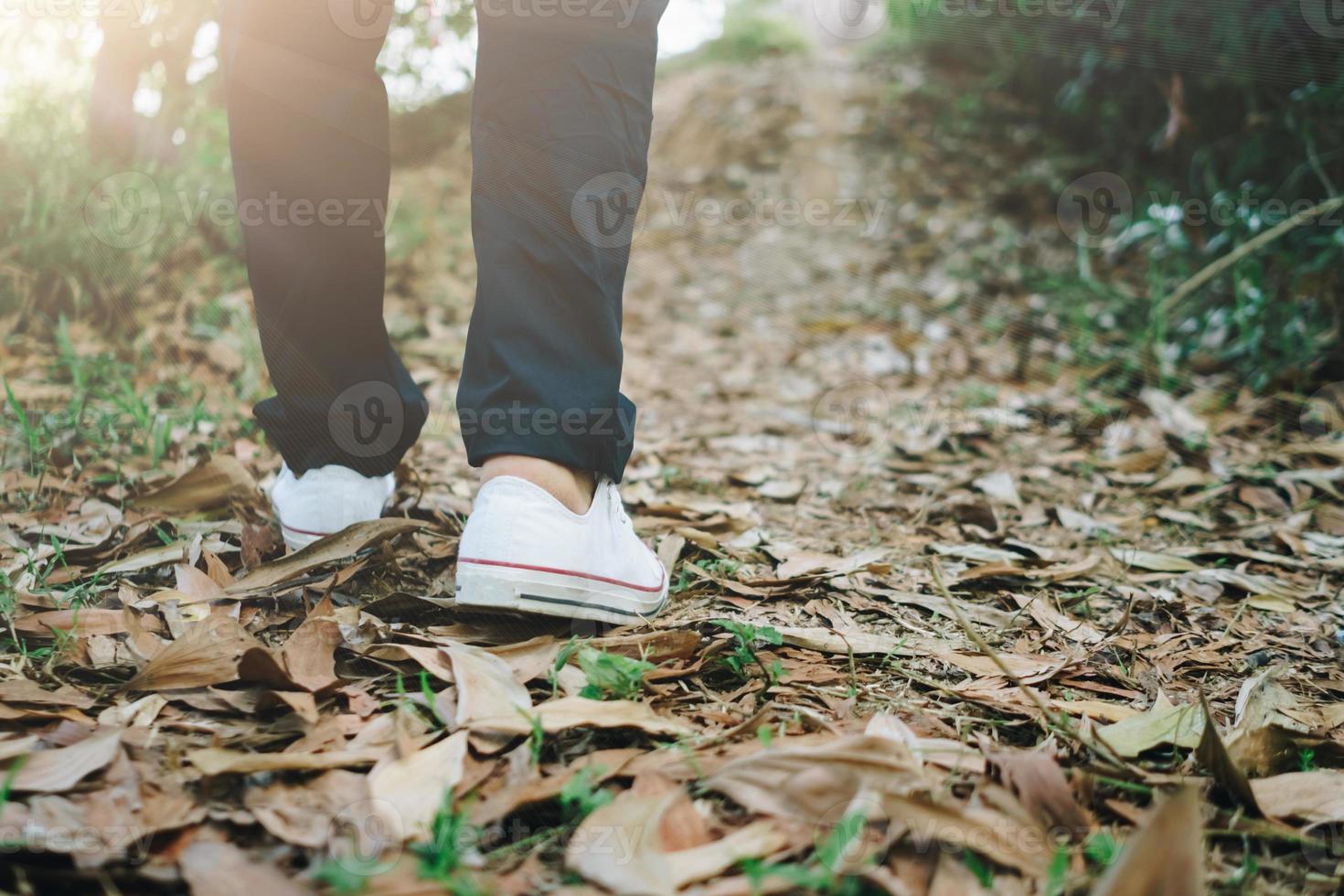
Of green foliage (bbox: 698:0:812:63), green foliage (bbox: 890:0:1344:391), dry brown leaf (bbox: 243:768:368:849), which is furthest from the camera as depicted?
green foliage (bbox: 698:0:812:63)

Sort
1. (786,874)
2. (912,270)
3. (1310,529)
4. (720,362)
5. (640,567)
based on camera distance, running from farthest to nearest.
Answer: (912,270), (720,362), (1310,529), (640,567), (786,874)

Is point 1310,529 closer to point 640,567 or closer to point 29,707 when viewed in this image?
point 640,567

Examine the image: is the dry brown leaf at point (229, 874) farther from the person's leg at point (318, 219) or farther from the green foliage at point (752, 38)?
the green foliage at point (752, 38)

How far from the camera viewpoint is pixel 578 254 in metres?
1.03

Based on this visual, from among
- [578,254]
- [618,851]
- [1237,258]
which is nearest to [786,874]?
[618,851]

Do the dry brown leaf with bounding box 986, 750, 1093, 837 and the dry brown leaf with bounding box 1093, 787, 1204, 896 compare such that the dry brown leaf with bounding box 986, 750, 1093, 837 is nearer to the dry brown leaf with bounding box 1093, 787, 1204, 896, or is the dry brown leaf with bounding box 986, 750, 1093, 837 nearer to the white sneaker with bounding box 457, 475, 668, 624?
the dry brown leaf with bounding box 1093, 787, 1204, 896

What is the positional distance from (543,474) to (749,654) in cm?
33

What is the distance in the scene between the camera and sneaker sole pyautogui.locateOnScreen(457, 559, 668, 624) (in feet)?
3.31

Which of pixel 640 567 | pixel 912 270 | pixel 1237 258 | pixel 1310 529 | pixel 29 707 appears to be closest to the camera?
pixel 29 707

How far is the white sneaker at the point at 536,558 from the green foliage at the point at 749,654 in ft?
0.51

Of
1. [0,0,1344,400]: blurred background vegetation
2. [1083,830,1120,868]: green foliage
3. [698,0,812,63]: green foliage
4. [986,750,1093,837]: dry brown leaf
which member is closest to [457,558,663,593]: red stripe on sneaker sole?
[986,750,1093,837]: dry brown leaf

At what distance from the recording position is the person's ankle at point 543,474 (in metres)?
1.04

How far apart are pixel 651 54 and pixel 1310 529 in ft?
5.23

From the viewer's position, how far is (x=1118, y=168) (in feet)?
12.0
